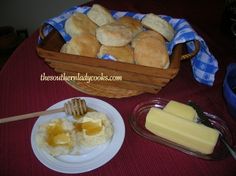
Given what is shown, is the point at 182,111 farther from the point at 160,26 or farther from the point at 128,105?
the point at 160,26

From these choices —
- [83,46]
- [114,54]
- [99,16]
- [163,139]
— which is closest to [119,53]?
[114,54]

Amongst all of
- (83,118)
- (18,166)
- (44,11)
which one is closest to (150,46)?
(83,118)

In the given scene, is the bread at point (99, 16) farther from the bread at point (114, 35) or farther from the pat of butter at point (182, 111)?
the pat of butter at point (182, 111)

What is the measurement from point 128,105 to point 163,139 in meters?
0.18

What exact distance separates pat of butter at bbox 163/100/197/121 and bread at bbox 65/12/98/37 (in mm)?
428

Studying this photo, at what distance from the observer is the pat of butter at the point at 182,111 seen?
2.29 feet

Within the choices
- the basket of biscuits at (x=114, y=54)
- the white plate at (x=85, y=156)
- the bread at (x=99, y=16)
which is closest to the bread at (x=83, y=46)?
the basket of biscuits at (x=114, y=54)

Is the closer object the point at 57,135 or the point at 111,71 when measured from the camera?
the point at 57,135

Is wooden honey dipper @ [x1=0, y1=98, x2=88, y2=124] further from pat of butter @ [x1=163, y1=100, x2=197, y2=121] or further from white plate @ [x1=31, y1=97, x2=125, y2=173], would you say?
pat of butter @ [x1=163, y1=100, x2=197, y2=121]

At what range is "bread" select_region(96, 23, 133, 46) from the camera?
84cm

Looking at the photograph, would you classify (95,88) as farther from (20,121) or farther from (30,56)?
(30,56)

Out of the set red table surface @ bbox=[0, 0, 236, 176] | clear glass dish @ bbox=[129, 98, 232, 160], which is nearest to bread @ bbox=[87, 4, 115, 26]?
red table surface @ bbox=[0, 0, 236, 176]

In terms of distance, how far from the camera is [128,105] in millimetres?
823

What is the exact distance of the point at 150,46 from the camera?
83cm
